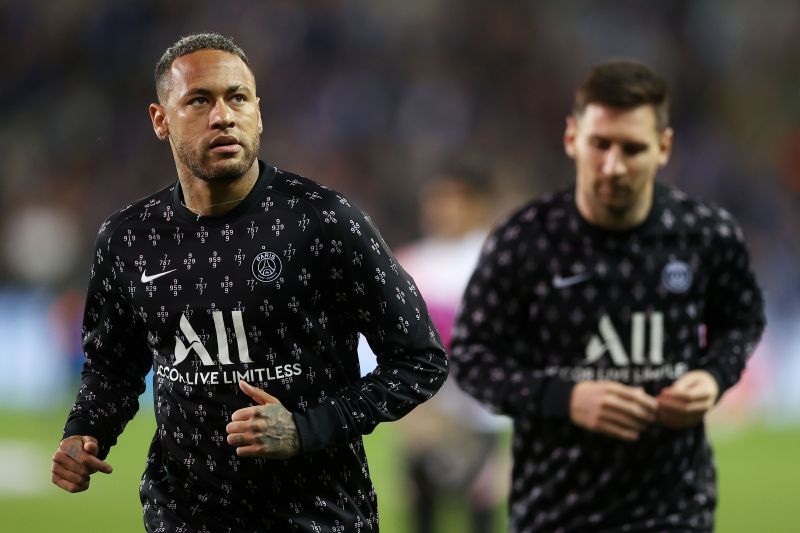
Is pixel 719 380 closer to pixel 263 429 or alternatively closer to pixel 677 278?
pixel 677 278

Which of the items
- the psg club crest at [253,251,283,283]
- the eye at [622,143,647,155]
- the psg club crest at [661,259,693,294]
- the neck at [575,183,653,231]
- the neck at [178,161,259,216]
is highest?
the eye at [622,143,647,155]

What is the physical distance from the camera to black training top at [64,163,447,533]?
331 cm

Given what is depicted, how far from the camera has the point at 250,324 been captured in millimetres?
3309

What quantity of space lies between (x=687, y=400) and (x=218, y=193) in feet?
5.01

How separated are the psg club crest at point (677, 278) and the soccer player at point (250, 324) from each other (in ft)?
3.62

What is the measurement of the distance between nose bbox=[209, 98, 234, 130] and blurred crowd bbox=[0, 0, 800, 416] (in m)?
11.3

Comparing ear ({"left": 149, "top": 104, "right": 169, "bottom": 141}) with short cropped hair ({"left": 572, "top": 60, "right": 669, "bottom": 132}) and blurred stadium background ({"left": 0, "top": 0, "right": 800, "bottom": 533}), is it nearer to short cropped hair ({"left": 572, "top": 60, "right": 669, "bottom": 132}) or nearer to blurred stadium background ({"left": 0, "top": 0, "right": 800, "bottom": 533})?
short cropped hair ({"left": 572, "top": 60, "right": 669, "bottom": 132})

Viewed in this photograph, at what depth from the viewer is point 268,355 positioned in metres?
3.31

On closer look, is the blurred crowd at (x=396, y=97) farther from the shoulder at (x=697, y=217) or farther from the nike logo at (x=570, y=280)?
the nike logo at (x=570, y=280)

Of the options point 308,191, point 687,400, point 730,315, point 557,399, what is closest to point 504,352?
point 557,399

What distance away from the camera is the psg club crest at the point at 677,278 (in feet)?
14.0

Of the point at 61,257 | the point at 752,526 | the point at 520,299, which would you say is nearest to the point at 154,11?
the point at 61,257

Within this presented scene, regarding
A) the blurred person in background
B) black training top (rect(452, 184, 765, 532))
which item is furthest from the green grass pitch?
black training top (rect(452, 184, 765, 532))

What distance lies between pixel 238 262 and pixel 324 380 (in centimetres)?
36
